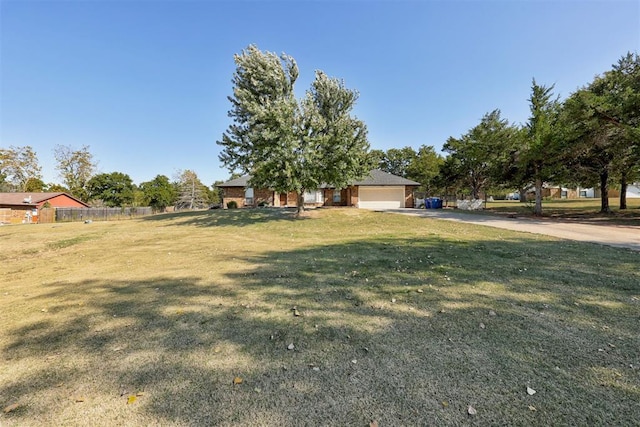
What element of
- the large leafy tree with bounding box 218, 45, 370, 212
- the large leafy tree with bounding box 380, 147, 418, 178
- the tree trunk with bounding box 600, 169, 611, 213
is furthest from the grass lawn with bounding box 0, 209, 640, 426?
the large leafy tree with bounding box 380, 147, 418, 178

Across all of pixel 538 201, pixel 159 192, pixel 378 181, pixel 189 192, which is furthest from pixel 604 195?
pixel 159 192

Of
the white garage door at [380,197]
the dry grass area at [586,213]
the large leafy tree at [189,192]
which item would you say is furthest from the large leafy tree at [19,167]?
the dry grass area at [586,213]

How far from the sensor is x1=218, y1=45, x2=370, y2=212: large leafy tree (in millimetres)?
14789

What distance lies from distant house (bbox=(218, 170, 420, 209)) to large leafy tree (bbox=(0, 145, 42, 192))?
117 ft

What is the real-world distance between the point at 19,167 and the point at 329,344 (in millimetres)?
59109

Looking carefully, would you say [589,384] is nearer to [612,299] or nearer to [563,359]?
[563,359]

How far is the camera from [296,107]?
15.6m

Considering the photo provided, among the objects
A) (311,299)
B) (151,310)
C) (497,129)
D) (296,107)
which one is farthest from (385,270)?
(497,129)

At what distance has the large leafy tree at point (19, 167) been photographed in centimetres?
3984

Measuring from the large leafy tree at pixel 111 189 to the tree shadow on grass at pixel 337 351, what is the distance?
50.2 m

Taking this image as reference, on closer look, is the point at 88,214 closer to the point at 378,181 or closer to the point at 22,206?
the point at 22,206

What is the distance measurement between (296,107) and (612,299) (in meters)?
14.7

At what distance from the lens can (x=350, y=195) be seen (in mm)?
27188

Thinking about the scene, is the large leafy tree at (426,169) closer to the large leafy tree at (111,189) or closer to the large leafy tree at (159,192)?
the large leafy tree at (159,192)
